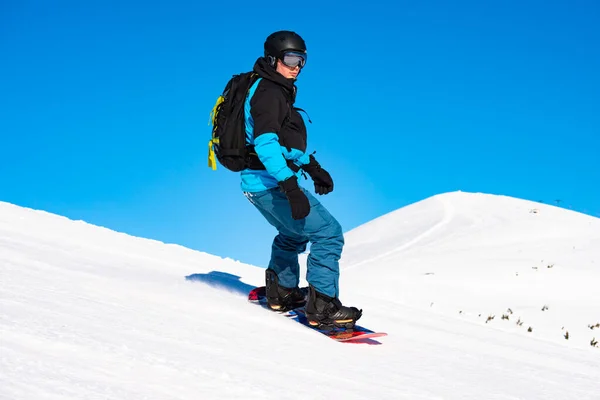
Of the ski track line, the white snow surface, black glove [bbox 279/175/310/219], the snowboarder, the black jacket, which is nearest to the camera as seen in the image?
the white snow surface

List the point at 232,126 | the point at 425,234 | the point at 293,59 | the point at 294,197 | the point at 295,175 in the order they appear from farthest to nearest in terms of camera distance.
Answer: the point at 425,234, the point at 293,59, the point at 232,126, the point at 295,175, the point at 294,197

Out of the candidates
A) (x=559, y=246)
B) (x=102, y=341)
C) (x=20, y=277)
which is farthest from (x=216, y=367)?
(x=559, y=246)

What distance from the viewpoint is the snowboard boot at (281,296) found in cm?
552

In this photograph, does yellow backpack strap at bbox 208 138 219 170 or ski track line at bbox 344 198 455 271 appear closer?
yellow backpack strap at bbox 208 138 219 170

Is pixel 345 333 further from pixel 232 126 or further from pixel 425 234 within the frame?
pixel 425 234

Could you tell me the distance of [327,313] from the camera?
4973 mm

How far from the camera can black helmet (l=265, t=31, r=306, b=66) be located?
5016 mm

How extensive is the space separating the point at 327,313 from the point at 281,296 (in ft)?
2.22

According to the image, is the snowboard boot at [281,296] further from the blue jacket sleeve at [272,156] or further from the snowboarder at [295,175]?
the blue jacket sleeve at [272,156]

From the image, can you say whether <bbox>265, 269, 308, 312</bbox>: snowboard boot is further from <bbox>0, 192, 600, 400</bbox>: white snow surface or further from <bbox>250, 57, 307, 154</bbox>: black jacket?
<bbox>250, 57, 307, 154</bbox>: black jacket

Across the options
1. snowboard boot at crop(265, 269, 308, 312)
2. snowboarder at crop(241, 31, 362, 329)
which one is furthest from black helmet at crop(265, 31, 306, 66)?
snowboard boot at crop(265, 269, 308, 312)

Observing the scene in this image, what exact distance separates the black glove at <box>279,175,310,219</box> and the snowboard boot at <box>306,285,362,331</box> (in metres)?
0.72

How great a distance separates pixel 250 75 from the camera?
200 inches

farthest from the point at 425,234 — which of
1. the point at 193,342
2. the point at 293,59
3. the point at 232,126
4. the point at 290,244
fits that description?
the point at 193,342
